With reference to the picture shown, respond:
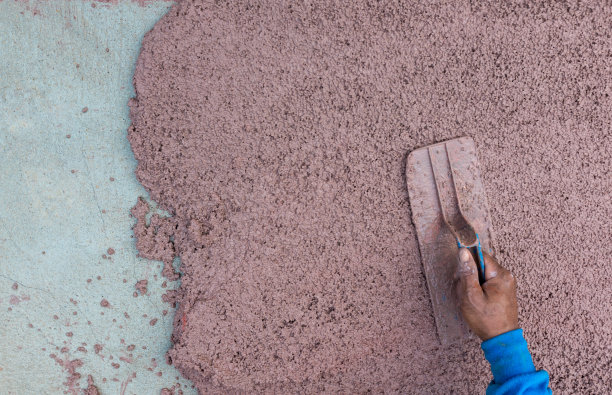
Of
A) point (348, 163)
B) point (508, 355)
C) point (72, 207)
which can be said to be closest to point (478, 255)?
point (508, 355)

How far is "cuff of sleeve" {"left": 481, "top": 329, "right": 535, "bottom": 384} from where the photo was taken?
3.45 ft

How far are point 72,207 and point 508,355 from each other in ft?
4.84

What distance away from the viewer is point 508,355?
1.06 meters

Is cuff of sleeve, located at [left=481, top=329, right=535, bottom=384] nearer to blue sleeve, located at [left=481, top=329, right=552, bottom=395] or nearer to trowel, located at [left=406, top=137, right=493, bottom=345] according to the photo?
blue sleeve, located at [left=481, top=329, right=552, bottom=395]

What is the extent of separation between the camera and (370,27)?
1130 mm

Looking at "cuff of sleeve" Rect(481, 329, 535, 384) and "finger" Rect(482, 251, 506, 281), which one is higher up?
"finger" Rect(482, 251, 506, 281)

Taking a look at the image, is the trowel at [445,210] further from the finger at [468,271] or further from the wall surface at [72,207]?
the wall surface at [72,207]

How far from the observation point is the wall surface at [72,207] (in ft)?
3.90

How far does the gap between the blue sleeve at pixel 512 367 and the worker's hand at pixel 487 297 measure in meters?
0.03

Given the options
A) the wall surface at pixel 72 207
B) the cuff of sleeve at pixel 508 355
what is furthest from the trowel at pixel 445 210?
the wall surface at pixel 72 207

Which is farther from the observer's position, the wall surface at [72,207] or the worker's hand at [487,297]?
the wall surface at [72,207]

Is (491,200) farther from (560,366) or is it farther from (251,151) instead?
(251,151)

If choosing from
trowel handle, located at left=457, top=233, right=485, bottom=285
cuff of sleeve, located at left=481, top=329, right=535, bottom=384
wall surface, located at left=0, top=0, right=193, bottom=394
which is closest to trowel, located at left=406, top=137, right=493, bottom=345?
trowel handle, located at left=457, top=233, right=485, bottom=285

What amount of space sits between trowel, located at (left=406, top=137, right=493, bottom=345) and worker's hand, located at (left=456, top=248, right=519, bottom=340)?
0.14ft
